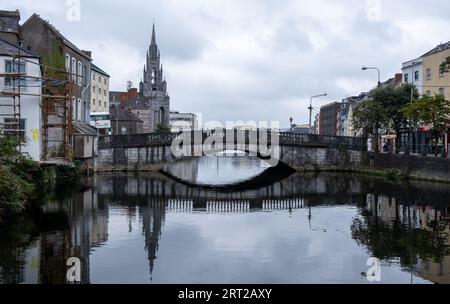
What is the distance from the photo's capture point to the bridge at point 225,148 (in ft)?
170

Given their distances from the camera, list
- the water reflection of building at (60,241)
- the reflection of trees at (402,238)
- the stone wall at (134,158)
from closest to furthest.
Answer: the water reflection of building at (60,241)
the reflection of trees at (402,238)
the stone wall at (134,158)

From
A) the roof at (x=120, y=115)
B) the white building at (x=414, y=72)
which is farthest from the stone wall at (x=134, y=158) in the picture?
the roof at (x=120, y=115)

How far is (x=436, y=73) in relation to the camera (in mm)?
52188

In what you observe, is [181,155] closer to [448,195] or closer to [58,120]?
[58,120]

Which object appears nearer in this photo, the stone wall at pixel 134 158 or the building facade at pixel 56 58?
the building facade at pixel 56 58

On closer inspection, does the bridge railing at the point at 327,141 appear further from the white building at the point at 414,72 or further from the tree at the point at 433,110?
the tree at the point at 433,110

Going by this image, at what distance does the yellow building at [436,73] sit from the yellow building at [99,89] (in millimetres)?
46217

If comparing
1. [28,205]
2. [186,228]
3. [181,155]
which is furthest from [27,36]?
[186,228]

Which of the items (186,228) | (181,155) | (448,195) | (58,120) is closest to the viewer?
(186,228)

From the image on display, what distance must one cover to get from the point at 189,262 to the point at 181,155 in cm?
3938

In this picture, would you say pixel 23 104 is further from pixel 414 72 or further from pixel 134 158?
pixel 414 72

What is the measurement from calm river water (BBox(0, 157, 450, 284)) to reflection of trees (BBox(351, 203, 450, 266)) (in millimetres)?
32

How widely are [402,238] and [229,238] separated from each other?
5878 millimetres

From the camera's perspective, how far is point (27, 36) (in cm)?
4359
